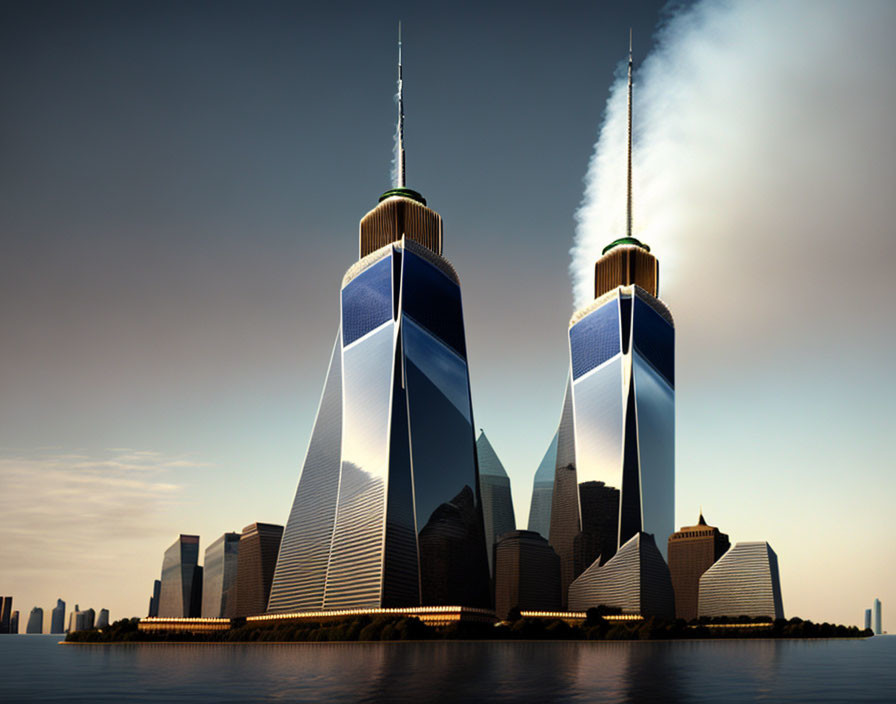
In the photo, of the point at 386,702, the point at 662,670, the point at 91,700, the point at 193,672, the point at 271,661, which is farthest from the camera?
the point at 271,661

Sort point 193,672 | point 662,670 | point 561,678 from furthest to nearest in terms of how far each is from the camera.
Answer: point 193,672 < point 662,670 < point 561,678

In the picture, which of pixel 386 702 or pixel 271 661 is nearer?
pixel 386 702

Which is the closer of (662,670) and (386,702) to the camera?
(386,702)

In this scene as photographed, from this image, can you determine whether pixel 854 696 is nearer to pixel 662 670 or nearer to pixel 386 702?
pixel 662 670

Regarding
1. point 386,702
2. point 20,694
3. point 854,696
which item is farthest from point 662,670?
point 20,694

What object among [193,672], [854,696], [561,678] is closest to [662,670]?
[561,678]

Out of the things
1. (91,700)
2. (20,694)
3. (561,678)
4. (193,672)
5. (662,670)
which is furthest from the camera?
(193,672)

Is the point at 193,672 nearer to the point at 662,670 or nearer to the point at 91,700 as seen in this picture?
the point at 91,700

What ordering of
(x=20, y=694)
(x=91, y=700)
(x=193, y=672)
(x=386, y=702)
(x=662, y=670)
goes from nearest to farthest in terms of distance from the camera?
(x=386, y=702) → (x=91, y=700) → (x=20, y=694) → (x=662, y=670) → (x=193, y=672)
